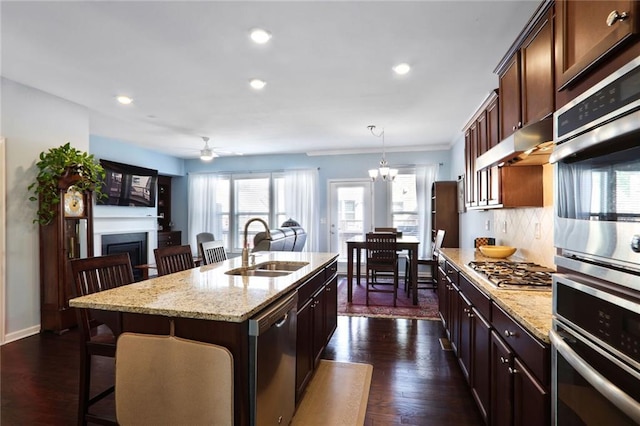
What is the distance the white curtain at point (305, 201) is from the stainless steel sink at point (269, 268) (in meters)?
3.99

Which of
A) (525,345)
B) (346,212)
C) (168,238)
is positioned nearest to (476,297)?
(525,345)

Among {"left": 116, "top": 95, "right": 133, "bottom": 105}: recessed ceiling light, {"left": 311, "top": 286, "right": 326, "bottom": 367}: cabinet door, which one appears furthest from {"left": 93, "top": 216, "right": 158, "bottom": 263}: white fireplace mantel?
{"left": 311, "top": 286, "right": 326, "bottom": 367}: cabinet door

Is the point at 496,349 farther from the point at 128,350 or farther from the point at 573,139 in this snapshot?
the point at 128,350

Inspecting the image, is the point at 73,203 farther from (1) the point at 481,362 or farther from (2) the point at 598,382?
(2) the point at 598,382

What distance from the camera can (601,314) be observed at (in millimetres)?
827

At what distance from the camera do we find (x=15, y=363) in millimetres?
2744

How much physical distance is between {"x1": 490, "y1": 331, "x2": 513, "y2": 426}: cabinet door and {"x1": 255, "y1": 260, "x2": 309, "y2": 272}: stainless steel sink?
151cm

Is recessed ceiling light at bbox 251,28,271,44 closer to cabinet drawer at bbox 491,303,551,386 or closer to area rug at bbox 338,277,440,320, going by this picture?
cabinet drawer at bbox 491,303,551,386

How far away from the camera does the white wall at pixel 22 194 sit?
3248 millimetres

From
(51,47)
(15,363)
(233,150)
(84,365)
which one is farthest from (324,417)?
(233,150)

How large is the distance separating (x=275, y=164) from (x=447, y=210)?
3.76 meters

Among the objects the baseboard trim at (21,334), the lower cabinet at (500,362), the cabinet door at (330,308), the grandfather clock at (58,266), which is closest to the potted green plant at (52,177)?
the grandfather clock at (58,266)

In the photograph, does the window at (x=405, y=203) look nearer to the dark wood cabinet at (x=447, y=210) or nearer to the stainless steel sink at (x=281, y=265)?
the dark wood cabinet at (x=447, y=210)

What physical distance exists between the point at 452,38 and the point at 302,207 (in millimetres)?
4793
